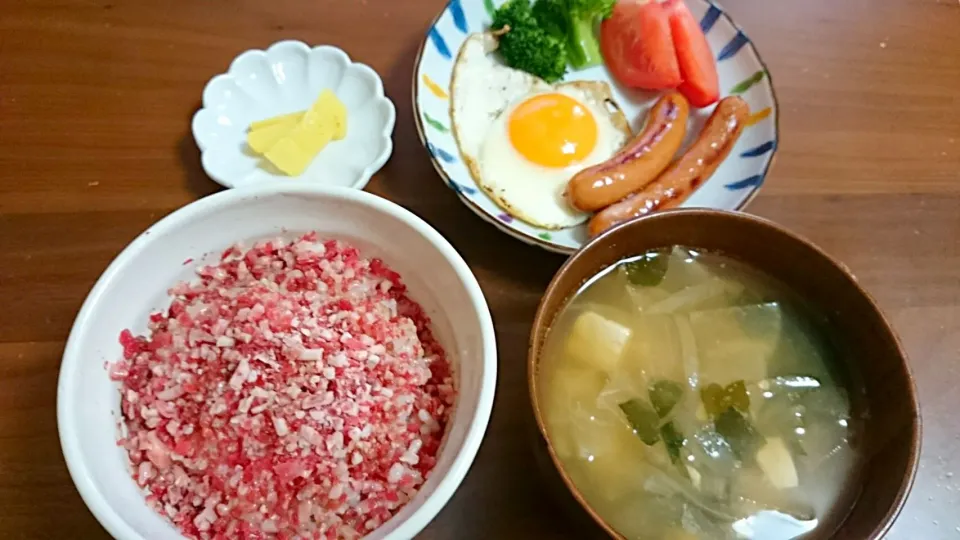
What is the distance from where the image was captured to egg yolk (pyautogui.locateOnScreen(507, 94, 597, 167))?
1.64 meters

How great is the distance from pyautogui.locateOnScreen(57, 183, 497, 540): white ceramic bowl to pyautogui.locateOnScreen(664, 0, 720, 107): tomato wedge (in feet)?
2.68

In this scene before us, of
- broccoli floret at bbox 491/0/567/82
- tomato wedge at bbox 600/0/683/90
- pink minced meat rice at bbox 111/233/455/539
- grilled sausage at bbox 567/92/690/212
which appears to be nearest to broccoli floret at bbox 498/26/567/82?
broccoli floret at bbox 491/0/567/82

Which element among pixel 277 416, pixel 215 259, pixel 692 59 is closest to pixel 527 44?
pixel 692 59

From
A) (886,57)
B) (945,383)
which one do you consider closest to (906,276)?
(945,383)

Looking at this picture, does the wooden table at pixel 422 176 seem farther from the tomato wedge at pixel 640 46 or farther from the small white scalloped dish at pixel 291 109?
the tomato wedge at pixel 640 46

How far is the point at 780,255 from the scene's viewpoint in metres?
1.17

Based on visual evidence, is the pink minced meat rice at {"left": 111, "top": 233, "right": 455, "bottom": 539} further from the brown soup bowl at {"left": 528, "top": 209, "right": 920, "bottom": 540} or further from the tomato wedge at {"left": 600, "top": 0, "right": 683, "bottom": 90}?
the tomato wedge at {"left": 600, "top": 0, "right": 683, "bottom": 90}

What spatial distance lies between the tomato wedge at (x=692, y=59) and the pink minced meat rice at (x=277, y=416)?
926 mm

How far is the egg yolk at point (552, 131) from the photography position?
1.64 metres

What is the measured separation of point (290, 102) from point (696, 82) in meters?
0.89

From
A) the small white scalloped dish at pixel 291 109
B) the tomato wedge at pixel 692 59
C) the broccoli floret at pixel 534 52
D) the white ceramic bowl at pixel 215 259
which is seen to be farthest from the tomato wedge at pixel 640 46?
the white ceramic bowl at pixel 215 259

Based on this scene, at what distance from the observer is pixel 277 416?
1.06 m

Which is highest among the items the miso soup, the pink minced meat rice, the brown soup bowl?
the brown soup bowl

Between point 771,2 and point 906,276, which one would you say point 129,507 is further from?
point 771,2
